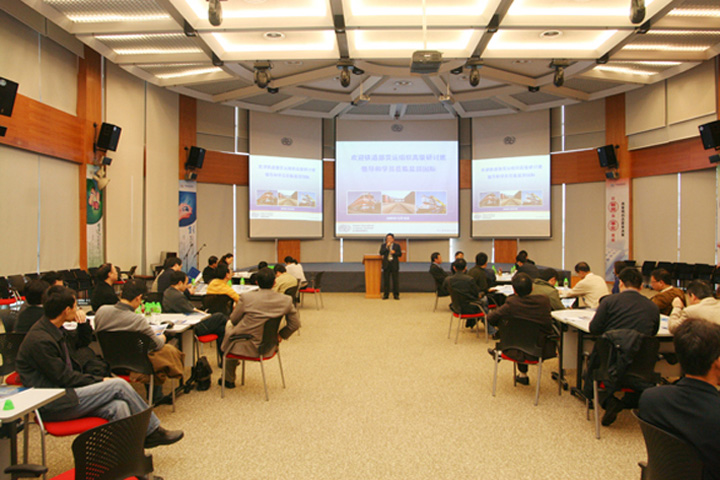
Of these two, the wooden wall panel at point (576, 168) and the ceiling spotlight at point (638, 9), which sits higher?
the ceiling spotlight at point (638, 9)

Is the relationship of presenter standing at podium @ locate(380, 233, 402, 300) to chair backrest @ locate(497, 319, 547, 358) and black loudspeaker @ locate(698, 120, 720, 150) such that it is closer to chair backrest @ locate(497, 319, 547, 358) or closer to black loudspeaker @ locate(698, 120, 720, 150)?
chair backrest @ locate(497, 319, 547, 358)

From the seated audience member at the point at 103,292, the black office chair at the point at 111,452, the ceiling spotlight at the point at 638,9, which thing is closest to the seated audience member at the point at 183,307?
the seated audience member at the point at 103,292

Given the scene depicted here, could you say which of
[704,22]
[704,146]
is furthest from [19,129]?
[704,146]

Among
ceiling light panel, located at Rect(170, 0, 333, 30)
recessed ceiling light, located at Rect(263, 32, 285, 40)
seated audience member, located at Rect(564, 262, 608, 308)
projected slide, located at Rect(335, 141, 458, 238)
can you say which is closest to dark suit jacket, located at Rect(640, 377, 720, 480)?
seated audience member, located at Rect(564, 262, 608, 308)

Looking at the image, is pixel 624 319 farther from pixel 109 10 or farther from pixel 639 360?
pixel 109 10

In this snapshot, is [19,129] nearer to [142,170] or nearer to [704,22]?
[142,170]

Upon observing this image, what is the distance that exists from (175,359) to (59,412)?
1082mm

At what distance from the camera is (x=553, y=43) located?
7.57 meters

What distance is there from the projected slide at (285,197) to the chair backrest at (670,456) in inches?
470

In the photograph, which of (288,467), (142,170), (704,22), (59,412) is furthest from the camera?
(142,170)

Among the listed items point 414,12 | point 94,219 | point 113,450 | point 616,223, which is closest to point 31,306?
point 113,450

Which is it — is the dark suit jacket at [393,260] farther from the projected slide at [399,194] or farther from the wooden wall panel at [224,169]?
the wooden wall panel at [224,169]

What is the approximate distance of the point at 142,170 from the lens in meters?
10.4

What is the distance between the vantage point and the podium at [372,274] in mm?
10211
